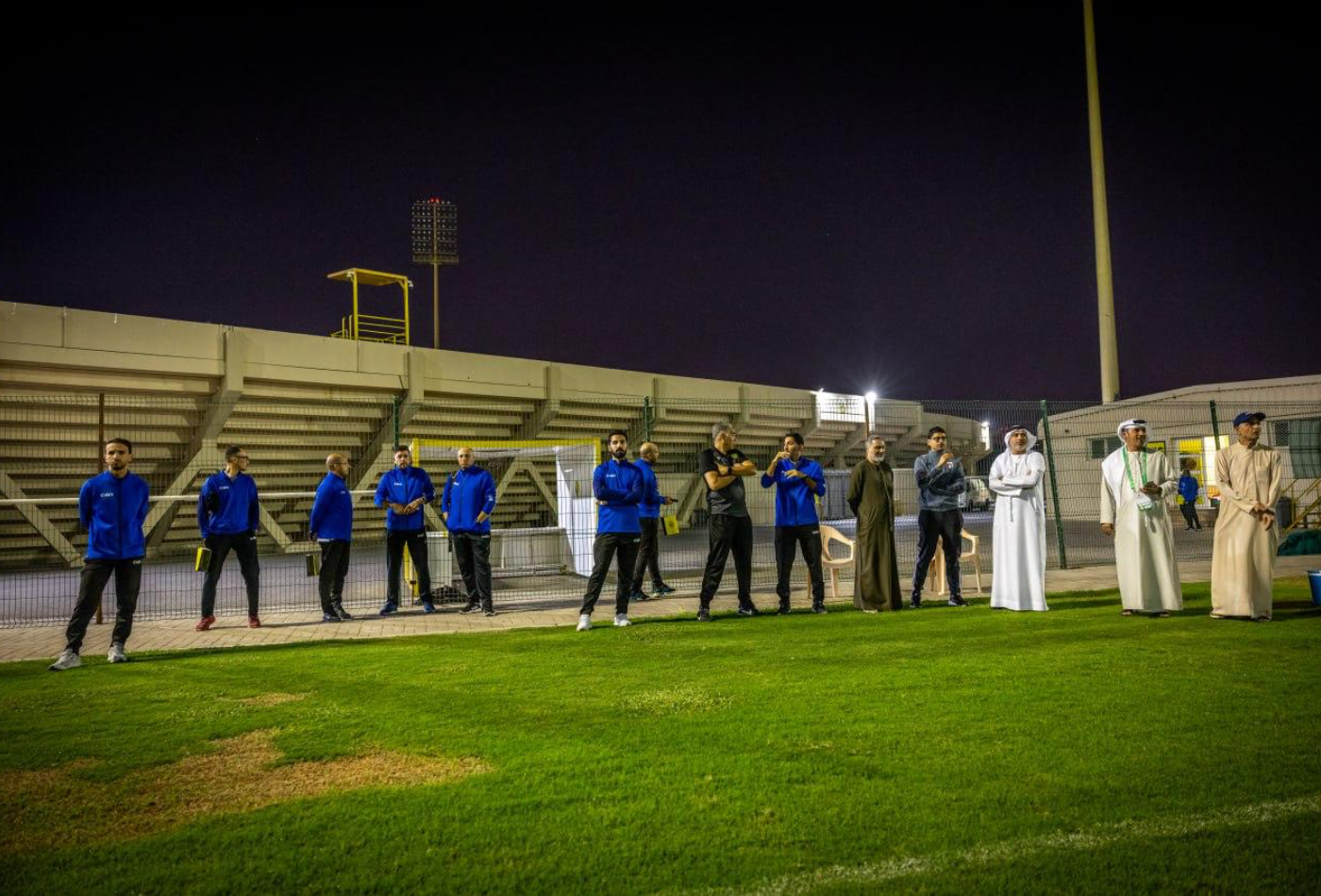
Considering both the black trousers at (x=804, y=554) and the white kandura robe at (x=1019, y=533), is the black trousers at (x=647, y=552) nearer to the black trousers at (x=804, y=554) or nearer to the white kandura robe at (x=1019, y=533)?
the black trousers at (x=804, y=554)

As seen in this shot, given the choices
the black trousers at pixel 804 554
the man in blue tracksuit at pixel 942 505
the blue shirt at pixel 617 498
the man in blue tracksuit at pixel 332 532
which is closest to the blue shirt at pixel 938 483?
the man in blue tracksuit at pixel 942 505

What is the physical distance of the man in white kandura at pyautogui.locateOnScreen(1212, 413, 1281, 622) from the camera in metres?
7.01

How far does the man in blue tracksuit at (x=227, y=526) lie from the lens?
8.23 metres

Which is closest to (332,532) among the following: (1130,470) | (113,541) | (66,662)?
(113,541)

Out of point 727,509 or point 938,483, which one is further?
point 938,483

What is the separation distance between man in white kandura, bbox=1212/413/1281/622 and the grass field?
1.02m

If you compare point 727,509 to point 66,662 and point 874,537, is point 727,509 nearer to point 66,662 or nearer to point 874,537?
point 874,537

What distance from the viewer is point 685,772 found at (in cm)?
354

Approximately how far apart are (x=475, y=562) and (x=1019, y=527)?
555 centimetres

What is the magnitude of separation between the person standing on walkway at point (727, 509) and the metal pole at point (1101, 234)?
16748mm

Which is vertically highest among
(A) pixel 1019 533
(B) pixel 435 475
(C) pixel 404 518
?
(B) pixel 435 475

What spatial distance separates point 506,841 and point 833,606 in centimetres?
644

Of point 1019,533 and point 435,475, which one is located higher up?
point 435,475

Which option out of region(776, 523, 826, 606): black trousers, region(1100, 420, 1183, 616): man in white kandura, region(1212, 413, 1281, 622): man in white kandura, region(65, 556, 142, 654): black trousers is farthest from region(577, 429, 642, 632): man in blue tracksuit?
region(1212, 413, 1281, 622): man in white kandura
